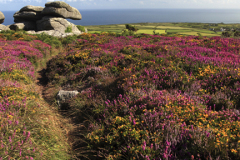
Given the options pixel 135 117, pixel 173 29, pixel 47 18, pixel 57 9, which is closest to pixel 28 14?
pixel 47 18

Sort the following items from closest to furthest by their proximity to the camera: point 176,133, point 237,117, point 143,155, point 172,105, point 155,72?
point 143,155, point 176,133, point 237,117, point 172,105, point 155,72

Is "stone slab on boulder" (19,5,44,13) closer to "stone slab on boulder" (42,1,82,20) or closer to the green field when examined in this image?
"stone slab on boulder" (42,1,82,20)

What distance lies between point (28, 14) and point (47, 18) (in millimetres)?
5598

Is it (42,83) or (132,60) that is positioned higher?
(132,60)

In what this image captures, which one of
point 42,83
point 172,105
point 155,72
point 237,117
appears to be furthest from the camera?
point 42,83

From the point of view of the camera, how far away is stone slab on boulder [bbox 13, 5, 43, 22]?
39219mm

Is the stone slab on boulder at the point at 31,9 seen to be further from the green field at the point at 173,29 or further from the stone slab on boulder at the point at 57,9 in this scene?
the green field at the point at 173,29

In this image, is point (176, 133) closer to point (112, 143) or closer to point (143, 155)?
point (143, 155)

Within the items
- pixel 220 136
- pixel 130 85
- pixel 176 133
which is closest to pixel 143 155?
pixel 176 133

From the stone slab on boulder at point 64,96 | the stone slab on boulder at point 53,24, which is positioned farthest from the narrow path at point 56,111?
the stone slab on boulder at point 53,24

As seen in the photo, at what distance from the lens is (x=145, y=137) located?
11.8ft

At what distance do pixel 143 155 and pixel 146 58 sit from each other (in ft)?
22.1

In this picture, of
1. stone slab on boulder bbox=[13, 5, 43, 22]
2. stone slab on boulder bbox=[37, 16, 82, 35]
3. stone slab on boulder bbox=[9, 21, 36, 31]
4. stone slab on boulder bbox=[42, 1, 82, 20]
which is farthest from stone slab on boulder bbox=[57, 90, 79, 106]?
stone slab on boulder bbox=[13, 5, 43, 22]

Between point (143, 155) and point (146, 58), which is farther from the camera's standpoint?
point (146, 58)
